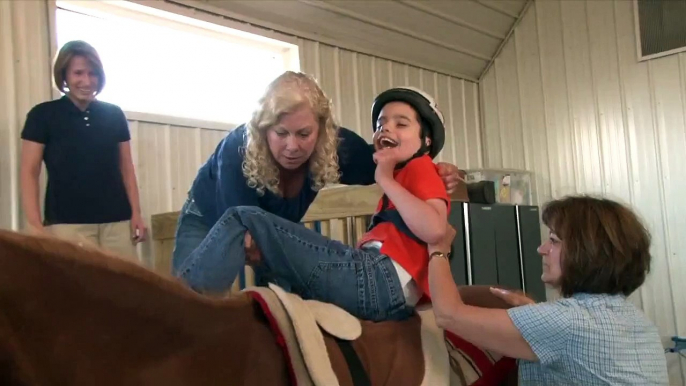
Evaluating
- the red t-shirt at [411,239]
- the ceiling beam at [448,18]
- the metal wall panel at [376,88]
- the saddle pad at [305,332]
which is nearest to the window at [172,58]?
the metal wall panel at [376,88]

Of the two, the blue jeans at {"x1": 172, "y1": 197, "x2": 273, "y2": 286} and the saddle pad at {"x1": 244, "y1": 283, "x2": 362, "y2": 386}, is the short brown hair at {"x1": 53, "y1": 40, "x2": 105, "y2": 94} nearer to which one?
the blue jeans at {"x1": 172, "y1": 197, "x2": 273, "y2": 286}

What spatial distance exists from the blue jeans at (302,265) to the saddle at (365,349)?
0.06 meters

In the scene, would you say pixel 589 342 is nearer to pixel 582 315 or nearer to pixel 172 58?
pixel 582 315

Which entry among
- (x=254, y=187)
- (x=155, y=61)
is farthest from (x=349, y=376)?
(x=155, y=61)

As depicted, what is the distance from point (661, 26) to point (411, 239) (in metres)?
3.89

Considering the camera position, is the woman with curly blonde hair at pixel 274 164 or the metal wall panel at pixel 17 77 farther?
the metal wall panel at pixel 17 77

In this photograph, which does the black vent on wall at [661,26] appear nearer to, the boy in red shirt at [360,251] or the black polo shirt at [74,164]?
the boy in red shirt at [360,251]

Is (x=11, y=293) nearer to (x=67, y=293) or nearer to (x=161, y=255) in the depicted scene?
(x=67, y=293)

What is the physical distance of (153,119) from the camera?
10.1ft

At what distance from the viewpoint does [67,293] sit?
2.22ft

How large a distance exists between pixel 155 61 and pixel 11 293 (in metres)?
2.79

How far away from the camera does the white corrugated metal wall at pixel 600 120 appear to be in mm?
4305

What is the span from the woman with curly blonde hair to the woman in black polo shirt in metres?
0.96

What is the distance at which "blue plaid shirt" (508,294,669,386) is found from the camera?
3.82ft
